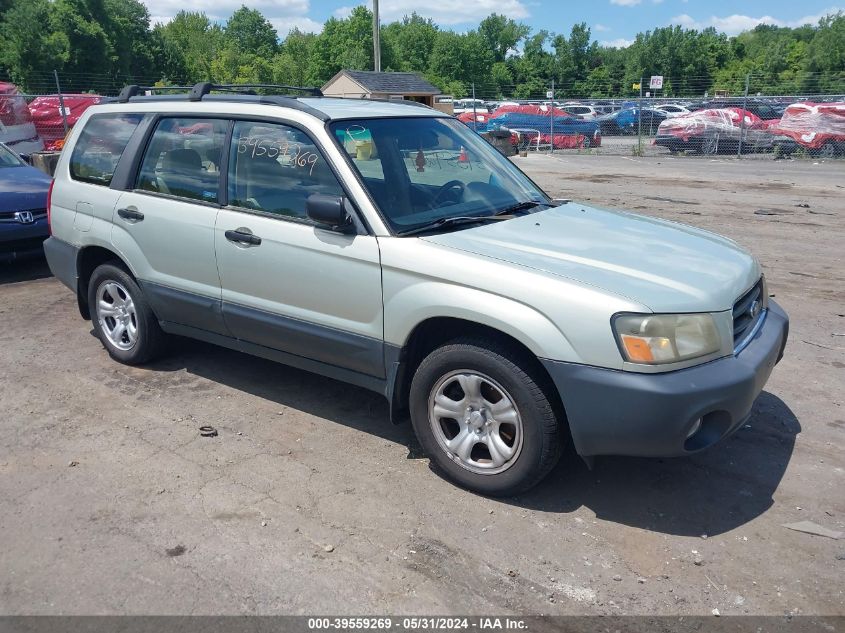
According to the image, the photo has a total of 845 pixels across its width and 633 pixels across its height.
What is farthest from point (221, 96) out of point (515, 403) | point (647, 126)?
point (647, 126)

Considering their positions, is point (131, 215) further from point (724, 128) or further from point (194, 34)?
point (194, 34)

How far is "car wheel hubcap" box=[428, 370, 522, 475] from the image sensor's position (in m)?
3.55

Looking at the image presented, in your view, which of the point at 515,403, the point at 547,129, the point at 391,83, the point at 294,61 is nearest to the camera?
the point at 515,403

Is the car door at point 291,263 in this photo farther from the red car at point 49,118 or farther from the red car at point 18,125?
the red car at point 49,118

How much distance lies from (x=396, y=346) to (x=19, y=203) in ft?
19.2

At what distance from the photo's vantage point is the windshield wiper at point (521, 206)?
14.3 feet

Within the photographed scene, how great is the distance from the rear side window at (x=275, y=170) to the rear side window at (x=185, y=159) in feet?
0.54

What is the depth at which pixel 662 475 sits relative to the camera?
3910 mm

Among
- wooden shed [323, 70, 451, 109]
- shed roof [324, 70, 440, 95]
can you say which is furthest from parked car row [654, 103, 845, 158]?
shed roof [324, 70, 440, 95]

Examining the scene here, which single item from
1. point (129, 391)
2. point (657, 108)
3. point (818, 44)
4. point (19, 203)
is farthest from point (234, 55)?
point (129, 391)

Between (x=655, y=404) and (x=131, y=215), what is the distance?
356 cm

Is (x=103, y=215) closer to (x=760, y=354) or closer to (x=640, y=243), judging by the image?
(x=640, y=243)

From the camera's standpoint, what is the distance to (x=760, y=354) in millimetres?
3520

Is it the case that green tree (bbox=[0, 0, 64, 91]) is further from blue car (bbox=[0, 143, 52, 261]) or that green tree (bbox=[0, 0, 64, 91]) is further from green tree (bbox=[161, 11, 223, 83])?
blue car (bbox=[0, 143, 52, 261])
